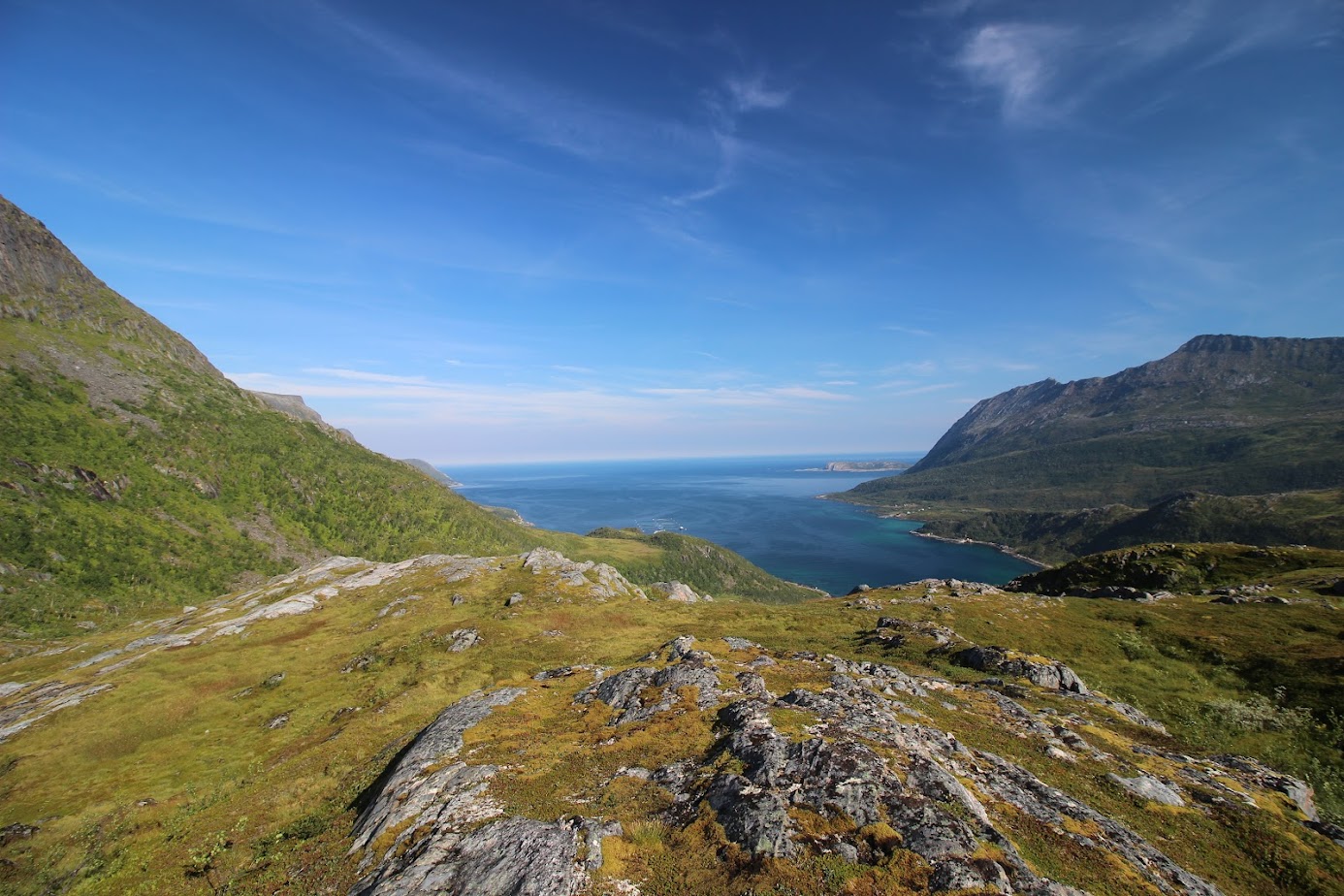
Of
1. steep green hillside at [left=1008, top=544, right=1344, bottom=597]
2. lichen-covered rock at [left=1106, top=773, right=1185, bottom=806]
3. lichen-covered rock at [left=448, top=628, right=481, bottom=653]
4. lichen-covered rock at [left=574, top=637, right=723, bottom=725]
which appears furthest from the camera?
steep green hillside at [left=1008, top=544, right=1344, bottom=597]

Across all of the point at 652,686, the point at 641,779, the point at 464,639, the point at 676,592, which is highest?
the point at 641,779

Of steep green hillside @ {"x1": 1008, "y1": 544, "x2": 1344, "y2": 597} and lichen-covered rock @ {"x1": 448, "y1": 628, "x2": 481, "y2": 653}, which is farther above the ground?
steep green hillside @ {"x1": 1008, "y1": 544, "x2": 1344, "y2": 597}

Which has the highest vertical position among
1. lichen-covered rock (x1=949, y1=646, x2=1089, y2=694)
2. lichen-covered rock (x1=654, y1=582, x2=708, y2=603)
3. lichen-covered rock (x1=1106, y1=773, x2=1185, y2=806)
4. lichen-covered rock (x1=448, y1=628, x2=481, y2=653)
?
lichen-covered rock (x1=1106, y1=773, x2=1185, y2=806)

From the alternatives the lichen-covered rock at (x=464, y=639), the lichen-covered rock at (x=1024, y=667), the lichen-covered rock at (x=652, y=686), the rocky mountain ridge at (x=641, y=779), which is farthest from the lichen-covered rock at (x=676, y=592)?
the lichen-covered rock at (x=652, y=686)

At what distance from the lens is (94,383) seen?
584ft

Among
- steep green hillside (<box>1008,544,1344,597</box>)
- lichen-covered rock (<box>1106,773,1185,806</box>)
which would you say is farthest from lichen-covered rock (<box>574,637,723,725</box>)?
steep green hillside (<box>1008,544,1344,597</box>)

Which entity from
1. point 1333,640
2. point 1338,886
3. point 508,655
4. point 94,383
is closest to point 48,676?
point 508,655

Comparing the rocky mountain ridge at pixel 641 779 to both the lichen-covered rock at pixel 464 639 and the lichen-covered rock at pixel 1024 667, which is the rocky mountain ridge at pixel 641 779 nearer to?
the lichen-covered rock at pixel 1024 667

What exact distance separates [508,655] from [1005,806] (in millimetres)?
45394

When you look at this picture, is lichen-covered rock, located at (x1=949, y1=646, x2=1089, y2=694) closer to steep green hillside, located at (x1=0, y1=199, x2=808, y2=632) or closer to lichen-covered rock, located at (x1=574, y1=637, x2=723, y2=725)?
lichen-covered rock, located at (x1=574, y1=637, x2=723, y2=725)

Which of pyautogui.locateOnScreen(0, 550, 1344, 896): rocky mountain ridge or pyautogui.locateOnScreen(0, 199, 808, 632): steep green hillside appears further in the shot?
pyautogui.locateOnScreen(0, 199, 808, 632): steep green hillside

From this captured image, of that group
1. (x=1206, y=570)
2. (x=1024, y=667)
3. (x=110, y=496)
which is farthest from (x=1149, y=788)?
(x=110, y=496)

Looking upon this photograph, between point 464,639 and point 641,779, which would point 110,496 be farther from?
point 641,779

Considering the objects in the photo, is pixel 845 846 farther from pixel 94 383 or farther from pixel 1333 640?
pixel 94 383
